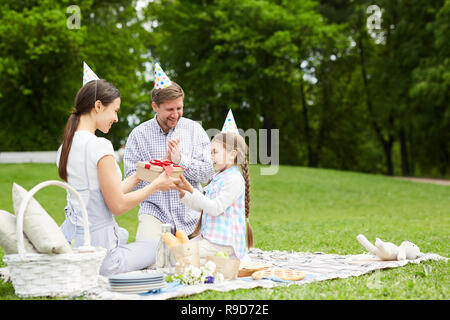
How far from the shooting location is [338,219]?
1298 cm

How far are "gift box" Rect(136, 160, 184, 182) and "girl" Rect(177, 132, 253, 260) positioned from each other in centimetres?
25

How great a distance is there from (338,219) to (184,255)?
347 inches

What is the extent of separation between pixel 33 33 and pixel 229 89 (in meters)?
10.5

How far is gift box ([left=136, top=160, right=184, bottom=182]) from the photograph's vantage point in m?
4.77

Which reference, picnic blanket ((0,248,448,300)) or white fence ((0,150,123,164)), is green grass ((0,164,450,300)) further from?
white fence ((0,150,123,164))

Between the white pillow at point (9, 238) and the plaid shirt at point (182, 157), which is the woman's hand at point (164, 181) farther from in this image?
the white pillow at point (9, 238)

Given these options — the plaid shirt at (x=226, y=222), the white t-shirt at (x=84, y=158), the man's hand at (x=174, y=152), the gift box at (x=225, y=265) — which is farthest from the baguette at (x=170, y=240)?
the man's hand at (x=174, y=152)

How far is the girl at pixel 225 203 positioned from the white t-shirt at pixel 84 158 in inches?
32.4

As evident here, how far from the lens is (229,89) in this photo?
29906 millimetres

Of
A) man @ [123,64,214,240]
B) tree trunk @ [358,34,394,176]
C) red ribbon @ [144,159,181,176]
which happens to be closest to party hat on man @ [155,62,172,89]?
man @ [123,64,214,240]

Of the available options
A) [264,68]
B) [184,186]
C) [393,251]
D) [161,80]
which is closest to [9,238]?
[184,186]

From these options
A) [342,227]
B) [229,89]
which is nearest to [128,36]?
[229,89]

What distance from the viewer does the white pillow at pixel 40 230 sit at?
13.0ft
